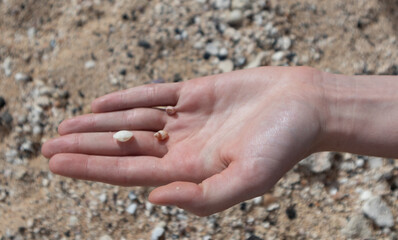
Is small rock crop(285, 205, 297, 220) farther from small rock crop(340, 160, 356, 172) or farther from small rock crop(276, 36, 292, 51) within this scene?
small rock crop(276, 36, 292, 51)

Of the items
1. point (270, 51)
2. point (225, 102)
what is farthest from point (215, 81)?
point (270, 51)

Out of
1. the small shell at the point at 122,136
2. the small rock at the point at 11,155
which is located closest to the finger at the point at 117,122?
the small shell at the point at 122,136

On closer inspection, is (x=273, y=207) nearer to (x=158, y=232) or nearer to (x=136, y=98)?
(x=158, y=232)

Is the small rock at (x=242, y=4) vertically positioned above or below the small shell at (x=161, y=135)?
above

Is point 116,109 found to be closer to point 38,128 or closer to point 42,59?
point 38,128

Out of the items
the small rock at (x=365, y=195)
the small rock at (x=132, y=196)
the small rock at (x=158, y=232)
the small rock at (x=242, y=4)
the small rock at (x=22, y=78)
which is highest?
the small rock at (x=242, y=4)

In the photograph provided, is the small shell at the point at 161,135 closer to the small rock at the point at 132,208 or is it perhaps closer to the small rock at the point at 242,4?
the small rock at the point at 132,208

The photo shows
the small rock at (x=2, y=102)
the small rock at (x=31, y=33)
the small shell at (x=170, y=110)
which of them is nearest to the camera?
the small shell at (x=170, y=110)

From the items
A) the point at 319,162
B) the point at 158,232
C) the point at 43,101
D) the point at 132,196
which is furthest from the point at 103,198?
the point at 319,162
